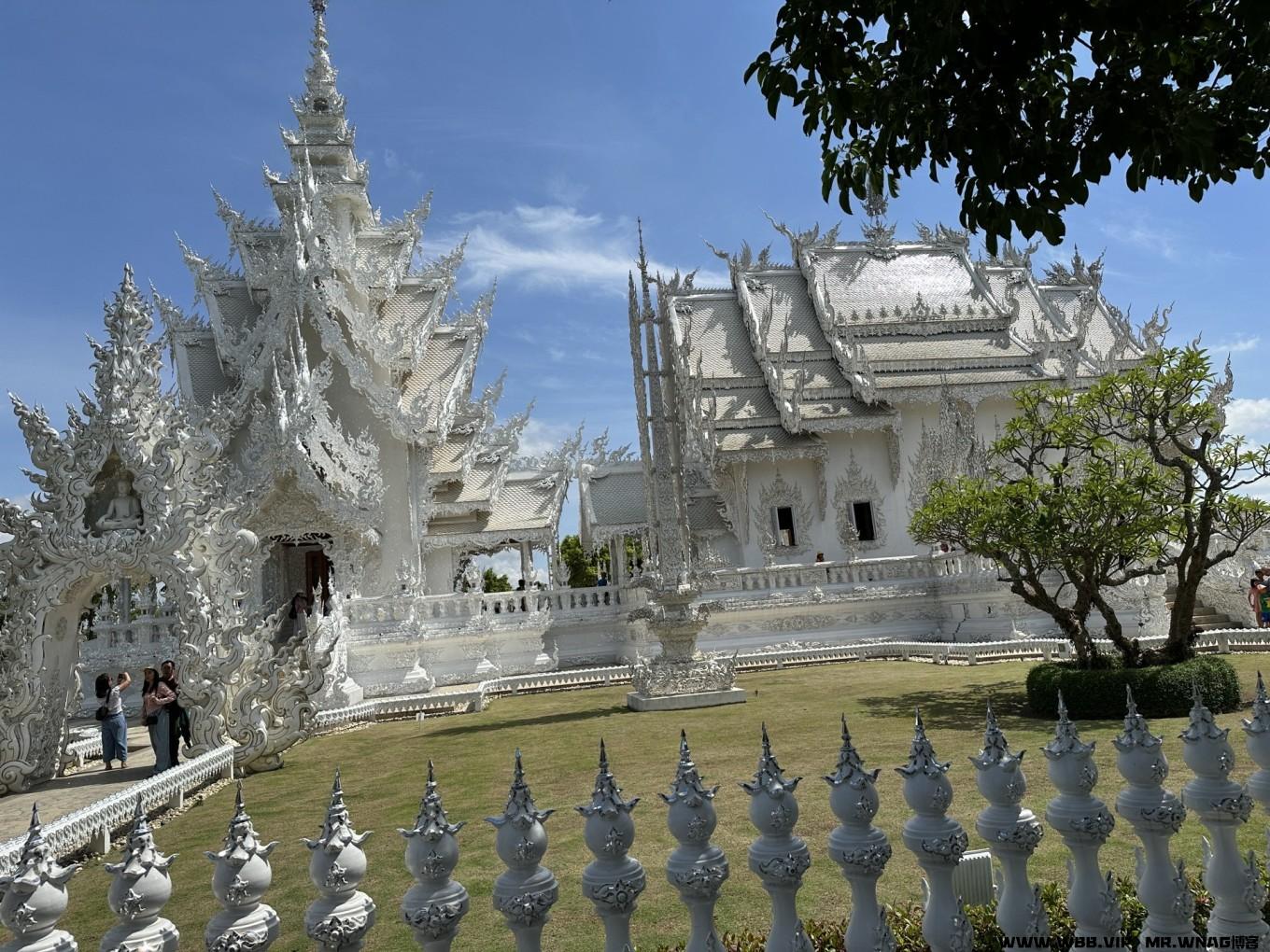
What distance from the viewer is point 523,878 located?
239cm

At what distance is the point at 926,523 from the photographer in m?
11.5

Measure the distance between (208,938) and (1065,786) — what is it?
7.53 ft

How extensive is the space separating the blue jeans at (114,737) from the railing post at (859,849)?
9800mm

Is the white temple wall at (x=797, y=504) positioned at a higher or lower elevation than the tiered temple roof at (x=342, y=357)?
lower

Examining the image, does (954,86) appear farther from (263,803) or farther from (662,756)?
(263,803)

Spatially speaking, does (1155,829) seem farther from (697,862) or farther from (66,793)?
(66,793)

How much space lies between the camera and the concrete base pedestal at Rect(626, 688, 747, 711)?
453 inches

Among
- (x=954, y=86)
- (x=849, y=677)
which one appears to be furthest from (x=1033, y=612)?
(x=954, y=86)

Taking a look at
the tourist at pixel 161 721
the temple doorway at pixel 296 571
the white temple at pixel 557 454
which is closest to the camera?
the tourist at pixel 161 721

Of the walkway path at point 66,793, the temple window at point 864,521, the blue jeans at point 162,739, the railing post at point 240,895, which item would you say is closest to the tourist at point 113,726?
the walkway path at point 66,793

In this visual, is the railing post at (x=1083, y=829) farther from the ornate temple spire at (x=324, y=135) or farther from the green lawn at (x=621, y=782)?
the ornate temple spire at (x=324, y=135)

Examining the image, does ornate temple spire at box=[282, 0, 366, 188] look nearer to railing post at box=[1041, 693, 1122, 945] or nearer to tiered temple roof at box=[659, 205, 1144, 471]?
tiered temple roof at box=[659, 205, 1144, 471]

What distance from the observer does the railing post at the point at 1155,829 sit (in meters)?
2.62

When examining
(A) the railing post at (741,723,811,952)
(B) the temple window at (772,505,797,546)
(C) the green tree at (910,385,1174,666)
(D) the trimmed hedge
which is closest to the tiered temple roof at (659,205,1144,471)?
(B) the temple window at (772,505,797,546)
